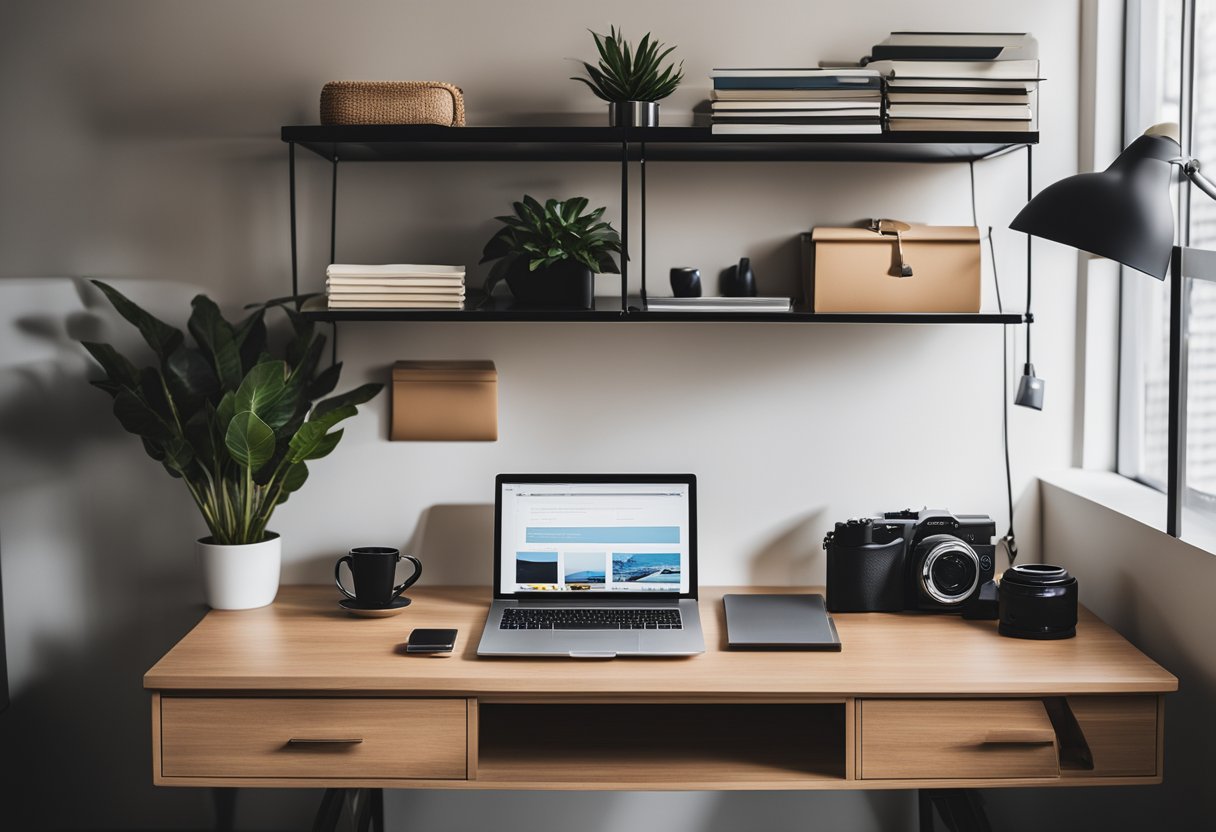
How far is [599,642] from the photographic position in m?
1.89

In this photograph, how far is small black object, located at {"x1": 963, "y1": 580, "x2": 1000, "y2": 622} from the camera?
81.1 inches

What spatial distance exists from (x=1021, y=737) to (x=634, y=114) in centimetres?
134

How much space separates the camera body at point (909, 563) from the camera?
2070 mm

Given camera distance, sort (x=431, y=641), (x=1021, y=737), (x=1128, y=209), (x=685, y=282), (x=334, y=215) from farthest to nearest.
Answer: (x=334, y=215)
(x=685, y=282)
(x=431, y=641)
(x=1021, y=737)
(x=1128, y=209)

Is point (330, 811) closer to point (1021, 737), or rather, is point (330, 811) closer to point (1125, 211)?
point (1021, 737)

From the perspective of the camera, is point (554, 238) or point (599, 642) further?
point (554, 238)

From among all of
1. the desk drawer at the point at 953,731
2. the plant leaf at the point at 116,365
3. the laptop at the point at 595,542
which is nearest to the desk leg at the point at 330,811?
the laptop at the point at 595,542

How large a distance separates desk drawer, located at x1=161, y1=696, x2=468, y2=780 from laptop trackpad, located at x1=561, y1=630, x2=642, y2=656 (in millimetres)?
234

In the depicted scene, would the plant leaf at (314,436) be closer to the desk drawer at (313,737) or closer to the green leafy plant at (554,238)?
the green leafy plant at (554,238)

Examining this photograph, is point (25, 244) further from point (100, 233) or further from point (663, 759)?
point (663, 759)

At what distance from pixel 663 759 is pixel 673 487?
22.5 inches

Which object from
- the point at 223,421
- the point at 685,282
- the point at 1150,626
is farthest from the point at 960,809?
the point at 223,421

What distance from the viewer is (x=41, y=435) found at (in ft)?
7.55

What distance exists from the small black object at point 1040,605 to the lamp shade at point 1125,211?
2.13 ft
